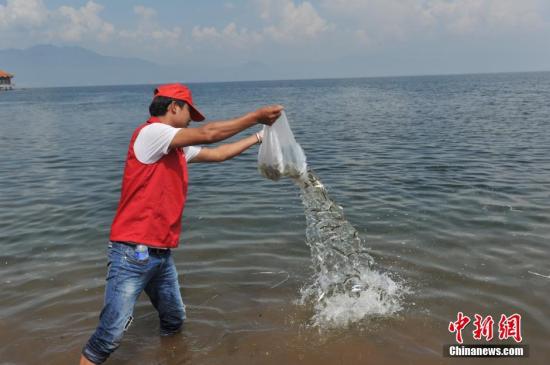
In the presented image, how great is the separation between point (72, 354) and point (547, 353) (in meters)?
4.91

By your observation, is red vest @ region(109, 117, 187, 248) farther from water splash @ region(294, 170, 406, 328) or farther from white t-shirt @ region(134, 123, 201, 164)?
water splash @ region(294, 170, 406, 328)

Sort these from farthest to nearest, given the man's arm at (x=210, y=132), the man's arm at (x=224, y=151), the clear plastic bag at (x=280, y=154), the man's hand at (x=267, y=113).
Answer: the man's arm at (x=224, y=151) → the clear plastic bag at (x=280, y=154) → the man's hand at (x=267, y=113) → the man's arm at (x=210, y=132)

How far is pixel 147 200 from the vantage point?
3803mm

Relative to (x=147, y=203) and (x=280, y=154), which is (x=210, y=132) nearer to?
(x=147, y=203)

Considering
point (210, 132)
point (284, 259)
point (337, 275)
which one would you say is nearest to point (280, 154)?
point (210, 132)

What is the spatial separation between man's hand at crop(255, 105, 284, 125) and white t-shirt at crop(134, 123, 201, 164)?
68 cm

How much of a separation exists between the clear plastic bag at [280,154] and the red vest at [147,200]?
1.00 metres

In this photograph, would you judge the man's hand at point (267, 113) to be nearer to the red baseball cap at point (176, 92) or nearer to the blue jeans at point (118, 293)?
the red baseball cap at point (176, 92)

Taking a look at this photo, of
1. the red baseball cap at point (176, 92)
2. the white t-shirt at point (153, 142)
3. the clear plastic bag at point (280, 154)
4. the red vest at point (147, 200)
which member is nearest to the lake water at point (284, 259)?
the red vest at point (147, 200)

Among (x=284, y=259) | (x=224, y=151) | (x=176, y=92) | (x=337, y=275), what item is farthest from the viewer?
(x=284, y=259)

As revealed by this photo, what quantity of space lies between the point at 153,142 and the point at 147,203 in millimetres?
537

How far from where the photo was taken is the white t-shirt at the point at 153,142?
362 centimetres

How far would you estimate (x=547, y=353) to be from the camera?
14.9 feet

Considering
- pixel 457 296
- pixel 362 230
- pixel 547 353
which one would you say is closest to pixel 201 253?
pixel 362 230
